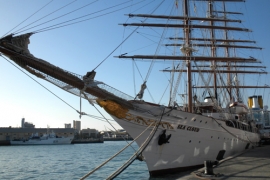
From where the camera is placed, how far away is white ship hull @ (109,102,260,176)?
14438 mm

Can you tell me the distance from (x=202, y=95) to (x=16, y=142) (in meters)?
69.0

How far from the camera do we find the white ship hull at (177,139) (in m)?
14.4

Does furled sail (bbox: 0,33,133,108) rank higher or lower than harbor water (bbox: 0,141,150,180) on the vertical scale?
higher

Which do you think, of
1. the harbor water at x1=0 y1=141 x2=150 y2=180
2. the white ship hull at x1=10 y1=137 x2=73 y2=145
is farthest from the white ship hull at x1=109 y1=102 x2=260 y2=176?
the white ship hull at x1=10 y1=137 x2=73 y2=145

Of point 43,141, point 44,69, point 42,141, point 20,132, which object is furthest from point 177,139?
point 20,132

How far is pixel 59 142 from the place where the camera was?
86.0 meters

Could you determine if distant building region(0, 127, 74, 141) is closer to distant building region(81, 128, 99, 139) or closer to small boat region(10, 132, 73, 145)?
small boat region(10, 132, 73, 145)

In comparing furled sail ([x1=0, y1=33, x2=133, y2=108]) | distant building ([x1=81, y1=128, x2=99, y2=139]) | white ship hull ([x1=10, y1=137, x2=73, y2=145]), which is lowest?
white ship hull ([x1=10, y1=137, x2=73, y2=145])

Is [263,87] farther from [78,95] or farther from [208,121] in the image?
[78,95]

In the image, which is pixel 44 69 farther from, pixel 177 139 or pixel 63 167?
pixel 63 167

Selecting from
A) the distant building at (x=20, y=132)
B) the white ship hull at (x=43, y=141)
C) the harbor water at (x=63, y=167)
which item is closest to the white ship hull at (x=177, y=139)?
the harbor water at (x=63, y=167)

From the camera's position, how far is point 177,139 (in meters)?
14.9

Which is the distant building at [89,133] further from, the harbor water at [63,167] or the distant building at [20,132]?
the harbor water at [63,167]

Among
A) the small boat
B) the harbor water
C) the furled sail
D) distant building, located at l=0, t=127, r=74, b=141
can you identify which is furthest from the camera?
distant building, located at l=0, t=127, r=74, b=141
